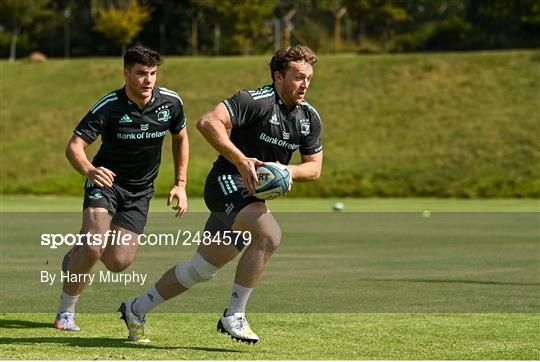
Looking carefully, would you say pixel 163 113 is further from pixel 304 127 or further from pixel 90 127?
pixel 304 127

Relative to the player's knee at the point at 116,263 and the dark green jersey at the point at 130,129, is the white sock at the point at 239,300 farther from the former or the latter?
the dark green jersey at the point at 130,129

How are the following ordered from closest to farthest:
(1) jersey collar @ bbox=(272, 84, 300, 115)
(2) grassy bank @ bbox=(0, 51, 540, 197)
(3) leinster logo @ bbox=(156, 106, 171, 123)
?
(1) jersey collar @ bbox=(272, 84, 300, 115), (3) leinster logo @ bbox=(156, 106, 171, 123), (2) grassy bank @ bbox=(0, 51, 540, 197)

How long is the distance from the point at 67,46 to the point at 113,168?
87.1 meters

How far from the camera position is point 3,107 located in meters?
65.7

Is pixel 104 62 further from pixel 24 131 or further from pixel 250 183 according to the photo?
pixel 250 183

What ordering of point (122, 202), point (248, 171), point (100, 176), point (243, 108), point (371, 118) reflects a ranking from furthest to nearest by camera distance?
1. point (371, 118)
2. point (122, 202)
3. point (100, 176)
4. point (243, 108)
5. point (248, 171)

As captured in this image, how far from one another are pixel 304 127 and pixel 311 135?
0.45ft

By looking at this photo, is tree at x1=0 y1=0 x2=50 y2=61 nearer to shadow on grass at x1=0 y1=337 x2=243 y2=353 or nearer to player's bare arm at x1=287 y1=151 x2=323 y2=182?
shadow on grass at x1=0 y1=337 x2=243 y2=353

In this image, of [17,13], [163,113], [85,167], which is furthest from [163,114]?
[17,13]

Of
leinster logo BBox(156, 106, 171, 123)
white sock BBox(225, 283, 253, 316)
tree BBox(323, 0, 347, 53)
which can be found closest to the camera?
white sock BBox(225, 283, 253, 316)

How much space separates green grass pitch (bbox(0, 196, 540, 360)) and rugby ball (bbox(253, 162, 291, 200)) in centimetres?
116

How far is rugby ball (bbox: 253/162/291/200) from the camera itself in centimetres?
830

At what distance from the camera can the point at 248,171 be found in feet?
26.9

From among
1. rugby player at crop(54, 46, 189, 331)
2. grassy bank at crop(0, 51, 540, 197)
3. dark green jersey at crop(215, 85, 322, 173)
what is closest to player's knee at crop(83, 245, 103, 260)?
rugby player at crop(54, 46, 189, 331)
